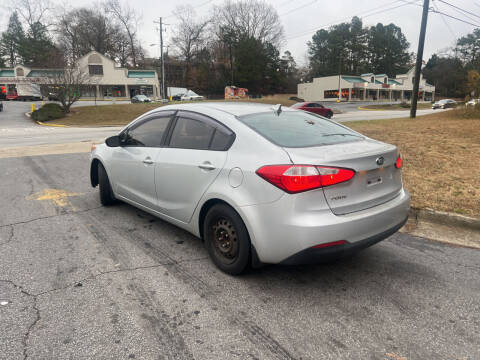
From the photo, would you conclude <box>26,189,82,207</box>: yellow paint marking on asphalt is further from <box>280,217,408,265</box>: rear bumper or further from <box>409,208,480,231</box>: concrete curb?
<box>409,208,480,231</box>: concrete curb

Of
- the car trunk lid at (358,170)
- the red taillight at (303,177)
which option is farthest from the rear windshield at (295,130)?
the red taillight at (303,177)

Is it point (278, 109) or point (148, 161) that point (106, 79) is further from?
point (278, 109)

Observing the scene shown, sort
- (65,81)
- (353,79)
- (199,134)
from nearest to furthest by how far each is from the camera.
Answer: (199,134) < (65,81) < (353,79)

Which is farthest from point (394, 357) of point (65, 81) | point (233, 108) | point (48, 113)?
point (65, 81)

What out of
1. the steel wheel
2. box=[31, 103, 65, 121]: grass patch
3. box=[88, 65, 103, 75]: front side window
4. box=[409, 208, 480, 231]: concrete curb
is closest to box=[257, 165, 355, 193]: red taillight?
the steel wheel

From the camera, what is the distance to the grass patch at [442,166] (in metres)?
5.04

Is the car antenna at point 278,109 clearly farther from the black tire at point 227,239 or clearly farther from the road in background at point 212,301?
the road in background at point 212,301

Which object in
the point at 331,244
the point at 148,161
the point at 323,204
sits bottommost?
the point at 331,244

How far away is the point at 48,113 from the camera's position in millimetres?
28047

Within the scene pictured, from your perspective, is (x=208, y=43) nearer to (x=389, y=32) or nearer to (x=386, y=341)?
(x=389, y=32)

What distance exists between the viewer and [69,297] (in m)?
2.86

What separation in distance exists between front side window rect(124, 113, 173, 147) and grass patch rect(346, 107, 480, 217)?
361cm

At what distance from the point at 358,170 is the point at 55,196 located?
5.13 metres

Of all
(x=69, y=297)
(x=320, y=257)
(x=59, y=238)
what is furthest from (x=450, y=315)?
(x=59, y=238)
